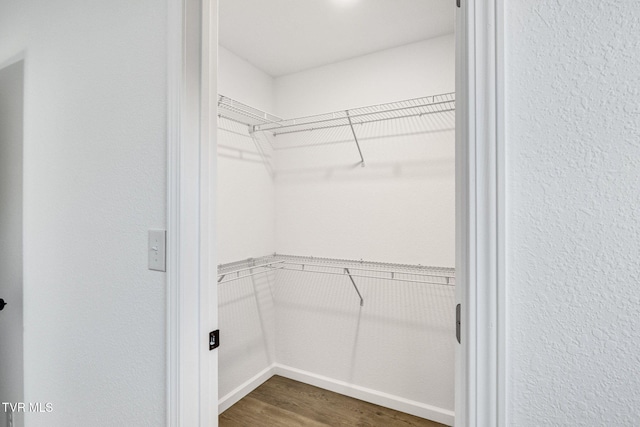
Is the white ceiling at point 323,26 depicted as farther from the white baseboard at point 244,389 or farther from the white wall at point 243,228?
the white baseboard at point 244,389

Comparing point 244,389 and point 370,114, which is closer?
point 370,114

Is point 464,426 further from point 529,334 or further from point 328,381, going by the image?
point 328,381

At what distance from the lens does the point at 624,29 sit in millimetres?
463

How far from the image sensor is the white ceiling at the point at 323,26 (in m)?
1.71

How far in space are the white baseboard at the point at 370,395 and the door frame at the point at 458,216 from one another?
1635mm

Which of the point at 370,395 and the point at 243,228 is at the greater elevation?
the point at 243,228

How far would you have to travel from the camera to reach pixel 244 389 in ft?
7.55

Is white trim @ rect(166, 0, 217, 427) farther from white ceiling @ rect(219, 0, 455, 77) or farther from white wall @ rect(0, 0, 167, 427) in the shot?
white ceiling @ rect(219, 0, 455, 77)

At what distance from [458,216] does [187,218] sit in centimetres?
66

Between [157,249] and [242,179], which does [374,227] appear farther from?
[157,249]

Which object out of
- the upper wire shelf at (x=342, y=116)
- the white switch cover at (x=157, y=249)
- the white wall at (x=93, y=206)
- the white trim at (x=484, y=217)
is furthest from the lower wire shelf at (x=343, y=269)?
the white trim at (x=484, y=217)

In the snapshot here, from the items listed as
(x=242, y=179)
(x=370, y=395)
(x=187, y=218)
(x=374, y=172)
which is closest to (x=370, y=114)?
(x=374, y=172)

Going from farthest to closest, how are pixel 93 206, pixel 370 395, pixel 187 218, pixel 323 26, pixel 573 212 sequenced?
pixel 370 395 < pixel 323 26 < pixel 93 206 < pixel 187 218 < pixel 573 212

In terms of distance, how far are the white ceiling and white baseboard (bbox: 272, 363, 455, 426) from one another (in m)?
2.35
